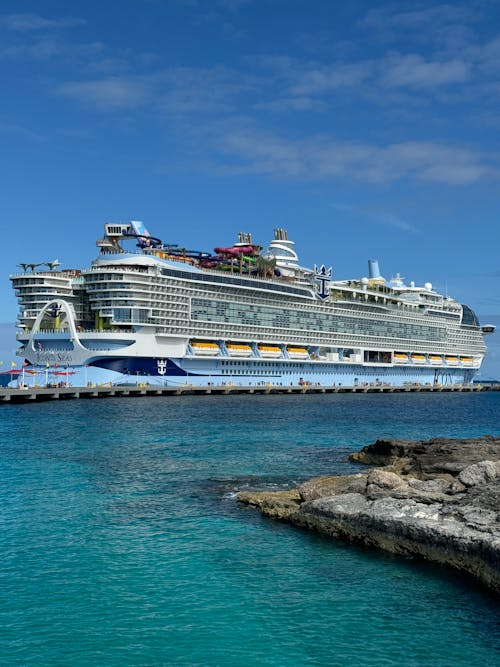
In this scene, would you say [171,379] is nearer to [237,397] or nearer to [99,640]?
[237,397]

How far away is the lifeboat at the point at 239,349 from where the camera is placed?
324 feet

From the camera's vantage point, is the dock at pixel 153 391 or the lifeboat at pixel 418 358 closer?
the dock at pixel 153 391

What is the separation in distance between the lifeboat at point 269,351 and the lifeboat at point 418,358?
126ft

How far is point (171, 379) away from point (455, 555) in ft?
233

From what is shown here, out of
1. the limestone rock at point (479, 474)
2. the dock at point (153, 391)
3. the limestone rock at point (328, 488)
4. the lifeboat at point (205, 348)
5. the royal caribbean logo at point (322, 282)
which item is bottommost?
the limestone rock at point (328, 488)

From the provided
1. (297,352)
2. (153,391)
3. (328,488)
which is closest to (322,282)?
(297,352)

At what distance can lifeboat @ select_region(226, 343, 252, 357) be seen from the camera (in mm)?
98750

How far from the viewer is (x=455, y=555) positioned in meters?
20.1

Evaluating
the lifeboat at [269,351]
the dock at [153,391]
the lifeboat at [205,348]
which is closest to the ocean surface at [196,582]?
the dock at [153,391]

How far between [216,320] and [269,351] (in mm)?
11809

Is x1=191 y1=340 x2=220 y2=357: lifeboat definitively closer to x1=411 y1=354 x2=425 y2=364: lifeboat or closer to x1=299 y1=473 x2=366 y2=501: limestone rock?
x1=411 y1=354 x2=425 y2=364: lifeboat

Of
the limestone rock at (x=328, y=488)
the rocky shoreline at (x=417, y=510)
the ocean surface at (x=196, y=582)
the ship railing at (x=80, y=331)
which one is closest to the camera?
the ocean surface at (x=196, y=582)

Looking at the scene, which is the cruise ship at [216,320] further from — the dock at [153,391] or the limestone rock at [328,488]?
the limestone rock at [328,488]

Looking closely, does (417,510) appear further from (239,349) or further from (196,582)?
(239,349)
